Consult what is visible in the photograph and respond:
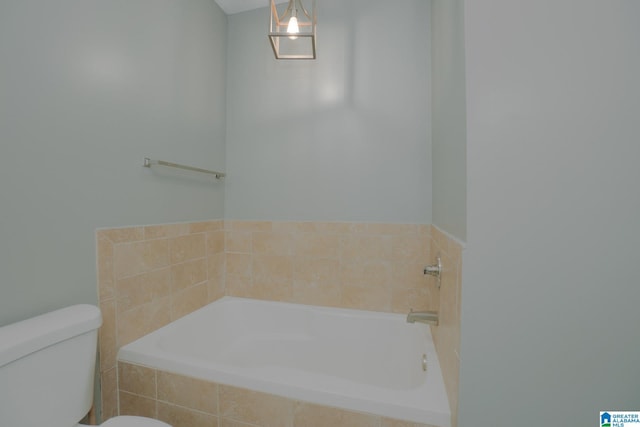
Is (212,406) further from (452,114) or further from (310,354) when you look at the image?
(452,114)

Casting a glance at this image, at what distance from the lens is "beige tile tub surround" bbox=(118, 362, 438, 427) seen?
1.00 m

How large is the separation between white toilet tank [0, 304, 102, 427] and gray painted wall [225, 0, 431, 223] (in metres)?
1.21

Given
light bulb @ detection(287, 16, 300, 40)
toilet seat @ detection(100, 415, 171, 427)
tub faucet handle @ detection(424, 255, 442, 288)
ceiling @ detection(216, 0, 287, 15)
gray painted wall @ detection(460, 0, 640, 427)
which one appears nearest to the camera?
gray painted wall @ detection(460, 0, 640, 427)

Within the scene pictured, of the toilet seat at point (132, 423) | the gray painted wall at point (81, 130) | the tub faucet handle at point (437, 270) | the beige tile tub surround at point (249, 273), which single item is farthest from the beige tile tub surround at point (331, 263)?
the toilet seat at point (132, 423)

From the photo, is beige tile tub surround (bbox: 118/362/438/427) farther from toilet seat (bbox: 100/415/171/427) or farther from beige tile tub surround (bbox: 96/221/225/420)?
toilet seat (bbox: 100/415/171/427)

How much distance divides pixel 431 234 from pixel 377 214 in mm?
360

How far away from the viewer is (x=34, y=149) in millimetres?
988

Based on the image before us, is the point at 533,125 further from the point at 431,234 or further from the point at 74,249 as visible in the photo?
the point at 74,249

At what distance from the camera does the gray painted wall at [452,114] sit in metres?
0.87

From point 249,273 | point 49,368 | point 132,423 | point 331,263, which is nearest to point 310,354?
point 331,263

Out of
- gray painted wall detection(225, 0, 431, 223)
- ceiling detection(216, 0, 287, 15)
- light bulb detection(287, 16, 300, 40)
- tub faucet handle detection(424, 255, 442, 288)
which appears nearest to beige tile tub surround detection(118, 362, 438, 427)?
tub faucet handle detection(424, 255, 442, 288)

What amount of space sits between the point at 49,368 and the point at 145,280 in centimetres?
57

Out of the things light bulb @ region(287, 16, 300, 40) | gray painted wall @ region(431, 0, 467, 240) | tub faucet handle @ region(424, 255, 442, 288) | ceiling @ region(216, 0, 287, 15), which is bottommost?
tub faucet handle @ region(424, 255, 442, 288)

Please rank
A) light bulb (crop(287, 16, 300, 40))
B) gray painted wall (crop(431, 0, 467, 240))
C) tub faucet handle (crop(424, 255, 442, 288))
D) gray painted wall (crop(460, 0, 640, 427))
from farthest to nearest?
light bulb (crop(287, 16, 300, 40)) → tub faucet handle (crop(424, 255, 442, 288)) → gray painted wall (crop(431, 0, 467, 240)) → gray painted wall (crop(460, 0, 640, 427))
